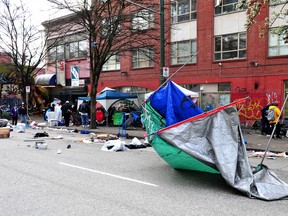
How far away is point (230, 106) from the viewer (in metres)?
6.62

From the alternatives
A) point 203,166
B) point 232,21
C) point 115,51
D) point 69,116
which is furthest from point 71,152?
point 232,21

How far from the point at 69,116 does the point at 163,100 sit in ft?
50.0

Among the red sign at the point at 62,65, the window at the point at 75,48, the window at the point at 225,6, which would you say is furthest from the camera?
the red sign at the point at 62,65

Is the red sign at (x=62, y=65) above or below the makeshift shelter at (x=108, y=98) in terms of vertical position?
above

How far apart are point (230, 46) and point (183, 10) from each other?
486 cm

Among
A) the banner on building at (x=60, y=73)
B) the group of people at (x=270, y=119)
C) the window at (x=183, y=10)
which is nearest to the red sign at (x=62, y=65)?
the banner on building at (x=60, y=73)

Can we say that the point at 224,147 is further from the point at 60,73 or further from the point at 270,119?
the point at 60,73

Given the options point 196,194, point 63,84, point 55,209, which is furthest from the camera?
point 63,84

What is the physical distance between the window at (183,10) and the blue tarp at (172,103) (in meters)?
16.3

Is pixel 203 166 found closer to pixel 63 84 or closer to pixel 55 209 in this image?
pixel 55 209

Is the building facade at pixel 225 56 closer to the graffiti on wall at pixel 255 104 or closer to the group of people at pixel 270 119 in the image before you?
the graffiti on wall at pixel 255 104

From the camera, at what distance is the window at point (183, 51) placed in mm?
24031

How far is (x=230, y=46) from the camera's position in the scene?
22.0m

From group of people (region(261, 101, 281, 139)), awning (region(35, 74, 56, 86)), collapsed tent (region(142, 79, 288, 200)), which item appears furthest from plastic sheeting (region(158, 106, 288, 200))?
awning (region(35, 74, 56, 86))
